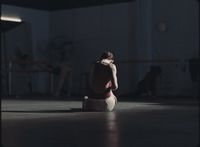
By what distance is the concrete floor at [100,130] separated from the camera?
19.4 feet

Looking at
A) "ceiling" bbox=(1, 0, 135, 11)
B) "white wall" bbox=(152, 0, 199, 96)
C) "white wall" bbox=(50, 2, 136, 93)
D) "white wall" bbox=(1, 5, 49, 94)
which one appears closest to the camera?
"white wall" bbox=(152, 0, 199, 96)

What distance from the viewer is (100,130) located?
712 centimetres

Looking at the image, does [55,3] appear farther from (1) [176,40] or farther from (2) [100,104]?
(2) [100,104]

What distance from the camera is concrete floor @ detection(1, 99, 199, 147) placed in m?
5.91

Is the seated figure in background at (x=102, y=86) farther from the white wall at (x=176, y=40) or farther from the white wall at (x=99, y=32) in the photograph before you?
the white wall at (x=99, y=32)

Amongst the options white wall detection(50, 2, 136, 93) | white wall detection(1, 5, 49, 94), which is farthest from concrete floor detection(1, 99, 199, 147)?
white wall detection(1, 5, 49, 94)

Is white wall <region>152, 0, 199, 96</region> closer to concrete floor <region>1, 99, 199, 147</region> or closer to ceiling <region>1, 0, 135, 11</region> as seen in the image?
ceiling <region>1, 0, 135, 11</region>

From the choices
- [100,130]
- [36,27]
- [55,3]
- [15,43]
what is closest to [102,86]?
[100,130]

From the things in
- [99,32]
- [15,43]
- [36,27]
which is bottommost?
[15,43]

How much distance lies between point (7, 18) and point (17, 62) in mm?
1728

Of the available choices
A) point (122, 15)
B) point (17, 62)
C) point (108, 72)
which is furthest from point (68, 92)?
point (108, 72)

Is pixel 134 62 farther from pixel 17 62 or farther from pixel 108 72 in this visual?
pixel 108 72

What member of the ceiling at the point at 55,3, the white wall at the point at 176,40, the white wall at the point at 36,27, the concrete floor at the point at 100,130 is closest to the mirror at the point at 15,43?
the white wall at the point at 36,27

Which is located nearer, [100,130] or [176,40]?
[100,130]
